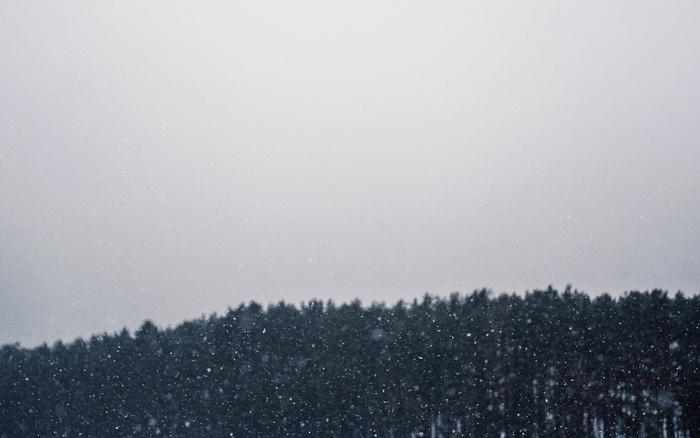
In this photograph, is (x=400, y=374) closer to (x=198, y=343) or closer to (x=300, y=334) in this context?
(x=300, y=334)

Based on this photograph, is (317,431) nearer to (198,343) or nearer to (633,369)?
(198,343)

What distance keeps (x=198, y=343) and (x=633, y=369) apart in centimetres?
1151

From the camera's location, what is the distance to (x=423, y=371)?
46.0 ft

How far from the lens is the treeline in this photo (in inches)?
501

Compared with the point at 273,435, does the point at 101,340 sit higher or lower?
higher

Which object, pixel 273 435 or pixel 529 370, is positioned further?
pixel 273 435

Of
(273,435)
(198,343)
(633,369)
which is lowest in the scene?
(273,435)

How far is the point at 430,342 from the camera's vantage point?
14.2 meters

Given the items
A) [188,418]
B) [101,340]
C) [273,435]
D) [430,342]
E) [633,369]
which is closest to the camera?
[633,369]

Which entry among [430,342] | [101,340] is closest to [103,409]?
[101,340]

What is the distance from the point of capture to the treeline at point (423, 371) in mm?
12727

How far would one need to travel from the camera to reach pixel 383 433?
14250 mm

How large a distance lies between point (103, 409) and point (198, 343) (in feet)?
14.7

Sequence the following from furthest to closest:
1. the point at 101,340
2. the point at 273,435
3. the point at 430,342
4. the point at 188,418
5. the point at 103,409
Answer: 1. the point at 101,340
2. the point at 103,409
3. the point at 188,418
4. the point at 273,435
5. the point at 430,342
